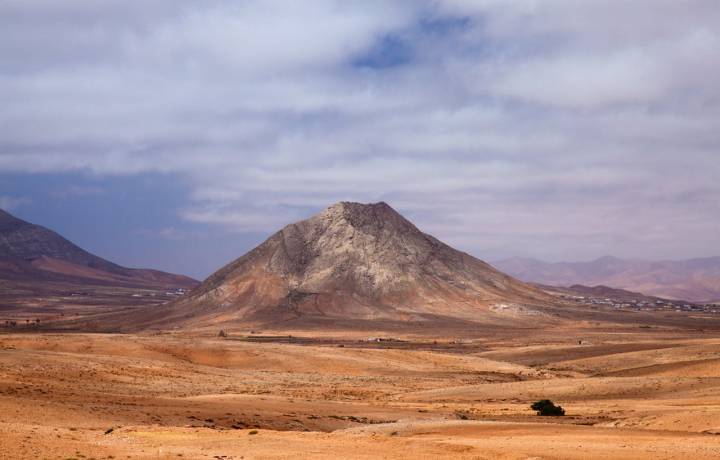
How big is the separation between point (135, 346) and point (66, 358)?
48.4ft

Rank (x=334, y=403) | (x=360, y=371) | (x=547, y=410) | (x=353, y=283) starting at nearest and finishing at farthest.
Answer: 1. (x=547, y=410)
2. (x=334, y=403)
3. (x=360, y=371)
4. (x=353, y=283)

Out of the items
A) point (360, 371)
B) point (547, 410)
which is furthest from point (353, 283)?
point (547, 410)

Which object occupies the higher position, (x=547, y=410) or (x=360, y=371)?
(x=547, y=410)

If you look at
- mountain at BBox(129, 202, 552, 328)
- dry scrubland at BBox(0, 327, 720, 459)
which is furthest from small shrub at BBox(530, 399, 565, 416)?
mountain at BBox(129, 202, 552, 328)

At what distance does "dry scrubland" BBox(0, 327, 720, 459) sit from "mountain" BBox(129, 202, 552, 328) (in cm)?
5896

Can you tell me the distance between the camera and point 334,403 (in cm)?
3544

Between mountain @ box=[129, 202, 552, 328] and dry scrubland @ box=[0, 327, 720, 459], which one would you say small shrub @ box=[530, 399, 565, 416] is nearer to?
dry scrubland @ box=[0, 327, 720, 459]

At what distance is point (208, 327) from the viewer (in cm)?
11619

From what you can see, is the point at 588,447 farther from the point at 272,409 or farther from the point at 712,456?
the point at 272,409

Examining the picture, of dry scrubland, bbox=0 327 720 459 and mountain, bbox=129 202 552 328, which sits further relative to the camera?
mountain, bbox=129 202 552 328

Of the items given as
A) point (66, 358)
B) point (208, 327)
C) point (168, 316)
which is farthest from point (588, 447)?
point (168, 316)

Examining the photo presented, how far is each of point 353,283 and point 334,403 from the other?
103m

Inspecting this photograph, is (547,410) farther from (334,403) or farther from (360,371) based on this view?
(360,371)

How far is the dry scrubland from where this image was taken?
20.5m
